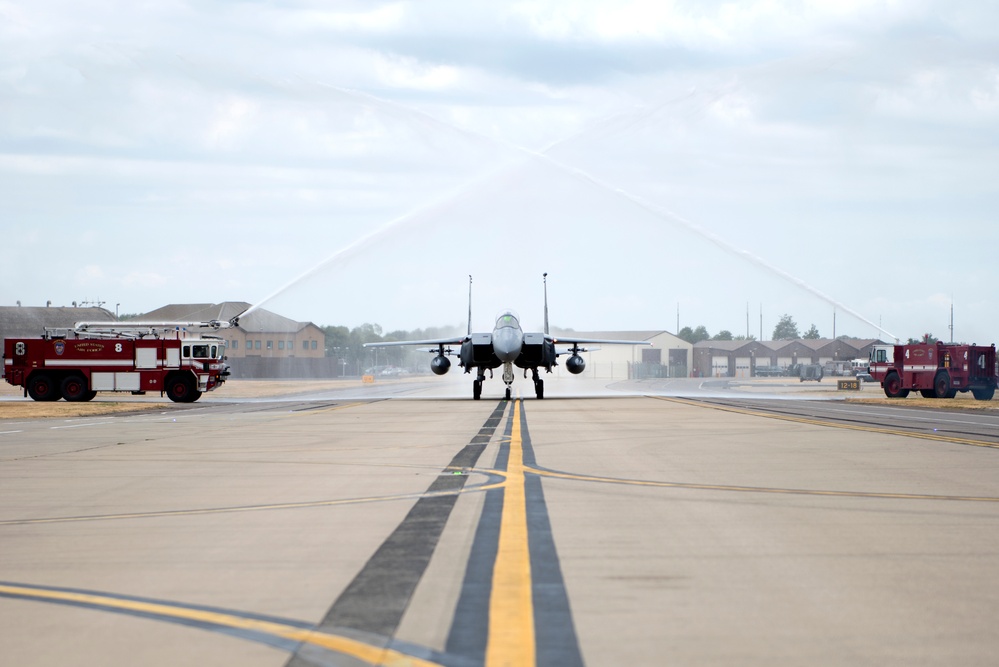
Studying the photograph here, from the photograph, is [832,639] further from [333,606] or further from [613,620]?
[333,606]

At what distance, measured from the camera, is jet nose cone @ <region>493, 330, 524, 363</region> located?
4500 centimetres

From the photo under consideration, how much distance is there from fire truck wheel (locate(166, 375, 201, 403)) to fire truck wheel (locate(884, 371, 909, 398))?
111 feet

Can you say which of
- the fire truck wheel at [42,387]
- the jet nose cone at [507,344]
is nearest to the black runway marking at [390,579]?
the jet nose cone at [507,344]

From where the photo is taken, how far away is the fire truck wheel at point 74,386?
48062 mm

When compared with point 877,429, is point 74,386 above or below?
above

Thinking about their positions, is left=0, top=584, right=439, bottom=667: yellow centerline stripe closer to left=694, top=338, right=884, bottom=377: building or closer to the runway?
the runway

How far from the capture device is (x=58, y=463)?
18.0 metres

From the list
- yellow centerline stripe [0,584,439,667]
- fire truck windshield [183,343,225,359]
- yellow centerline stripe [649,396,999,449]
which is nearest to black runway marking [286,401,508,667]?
yellow centerline stripe [0,584,439,667]

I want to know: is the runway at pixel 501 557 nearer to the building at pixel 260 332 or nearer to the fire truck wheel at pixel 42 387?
the fire truck wheel at pixel 42 387

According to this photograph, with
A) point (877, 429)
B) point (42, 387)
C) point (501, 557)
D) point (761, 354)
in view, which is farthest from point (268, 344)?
point (501, 557)

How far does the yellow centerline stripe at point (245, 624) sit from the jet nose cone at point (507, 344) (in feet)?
123

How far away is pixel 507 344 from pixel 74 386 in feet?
67.9

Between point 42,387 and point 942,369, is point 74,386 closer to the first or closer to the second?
point 42,387

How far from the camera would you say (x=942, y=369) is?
4856 centimetres
